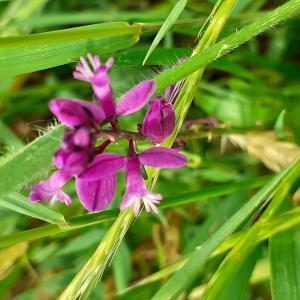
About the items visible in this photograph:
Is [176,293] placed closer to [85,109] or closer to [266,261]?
[85,109]

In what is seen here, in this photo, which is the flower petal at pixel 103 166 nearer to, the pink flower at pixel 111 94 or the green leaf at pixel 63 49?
the pink flower at pixel 111 94

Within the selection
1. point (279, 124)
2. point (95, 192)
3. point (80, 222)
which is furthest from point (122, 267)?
point (95, 192)

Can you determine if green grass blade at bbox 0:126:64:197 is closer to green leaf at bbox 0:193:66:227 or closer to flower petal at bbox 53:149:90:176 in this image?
flower petal at bbox 53:149:90:176

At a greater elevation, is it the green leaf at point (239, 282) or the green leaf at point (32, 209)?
the green leaf at point (32, 209)

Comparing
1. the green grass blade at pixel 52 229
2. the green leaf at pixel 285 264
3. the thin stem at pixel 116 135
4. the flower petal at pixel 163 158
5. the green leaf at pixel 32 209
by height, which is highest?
the thin stem at pixel 116 135

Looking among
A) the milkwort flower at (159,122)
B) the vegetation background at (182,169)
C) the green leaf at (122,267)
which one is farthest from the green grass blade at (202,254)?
the green leaf at (122,267)

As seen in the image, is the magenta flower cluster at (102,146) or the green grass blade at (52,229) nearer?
the magenta flower cluster at (102,146)

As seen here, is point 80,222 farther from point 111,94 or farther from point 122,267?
point 122,267

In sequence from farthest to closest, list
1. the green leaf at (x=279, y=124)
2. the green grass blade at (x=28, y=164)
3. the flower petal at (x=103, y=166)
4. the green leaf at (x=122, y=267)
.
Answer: the green leaf at (x=122, y=267), the green leaf at (x=279, y=124), the flower petal at (x=103, y=166), the green grass blade at (x=28, y=164)
